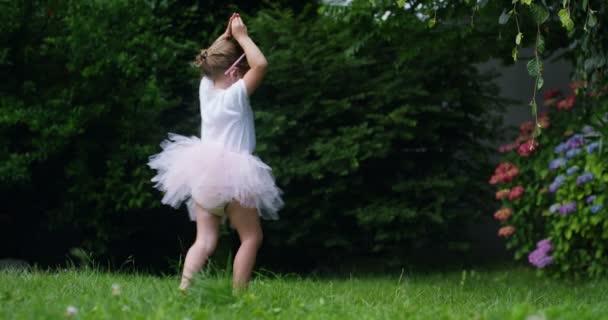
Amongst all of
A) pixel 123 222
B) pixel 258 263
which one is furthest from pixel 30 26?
pixel 258 263

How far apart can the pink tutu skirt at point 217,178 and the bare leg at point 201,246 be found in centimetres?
7

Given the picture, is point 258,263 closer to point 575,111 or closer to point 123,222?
point 123,222

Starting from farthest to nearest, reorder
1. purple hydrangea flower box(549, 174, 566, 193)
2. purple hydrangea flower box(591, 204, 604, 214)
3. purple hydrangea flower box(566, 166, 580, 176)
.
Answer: purple hydrangea flower box(549, 174, 566, 193) < purple hydrangea flower box(566, 166, 580, 176) < purple hydrangea flower box(591, 204, 604, 214)

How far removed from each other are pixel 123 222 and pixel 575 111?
3.87 metres

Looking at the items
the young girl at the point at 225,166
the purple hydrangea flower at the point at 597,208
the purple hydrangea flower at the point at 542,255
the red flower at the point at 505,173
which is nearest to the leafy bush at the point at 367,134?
the red flower at the point at 505,173

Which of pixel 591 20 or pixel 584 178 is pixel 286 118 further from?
pixel 591 20

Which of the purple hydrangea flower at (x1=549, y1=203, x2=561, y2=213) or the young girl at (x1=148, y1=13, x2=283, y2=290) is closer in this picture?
the young girl at (x1=148, y1=13, x2=283, y2=290)

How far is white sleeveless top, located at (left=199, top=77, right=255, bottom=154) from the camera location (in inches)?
156

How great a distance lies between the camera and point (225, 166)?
3879 mm

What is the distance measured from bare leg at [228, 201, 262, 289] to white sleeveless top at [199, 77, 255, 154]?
299mm

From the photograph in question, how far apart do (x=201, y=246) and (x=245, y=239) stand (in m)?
0.22

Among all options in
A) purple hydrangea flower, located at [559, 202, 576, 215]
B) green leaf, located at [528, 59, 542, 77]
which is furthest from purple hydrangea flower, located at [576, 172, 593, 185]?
green leaf, located at [528, 59, 542, 77]

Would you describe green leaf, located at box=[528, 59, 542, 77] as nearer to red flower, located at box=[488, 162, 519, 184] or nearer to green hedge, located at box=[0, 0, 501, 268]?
green hedge, located at box=[0, 0, 501, 268]

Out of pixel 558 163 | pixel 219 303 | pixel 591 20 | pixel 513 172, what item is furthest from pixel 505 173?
pixel 219 303
